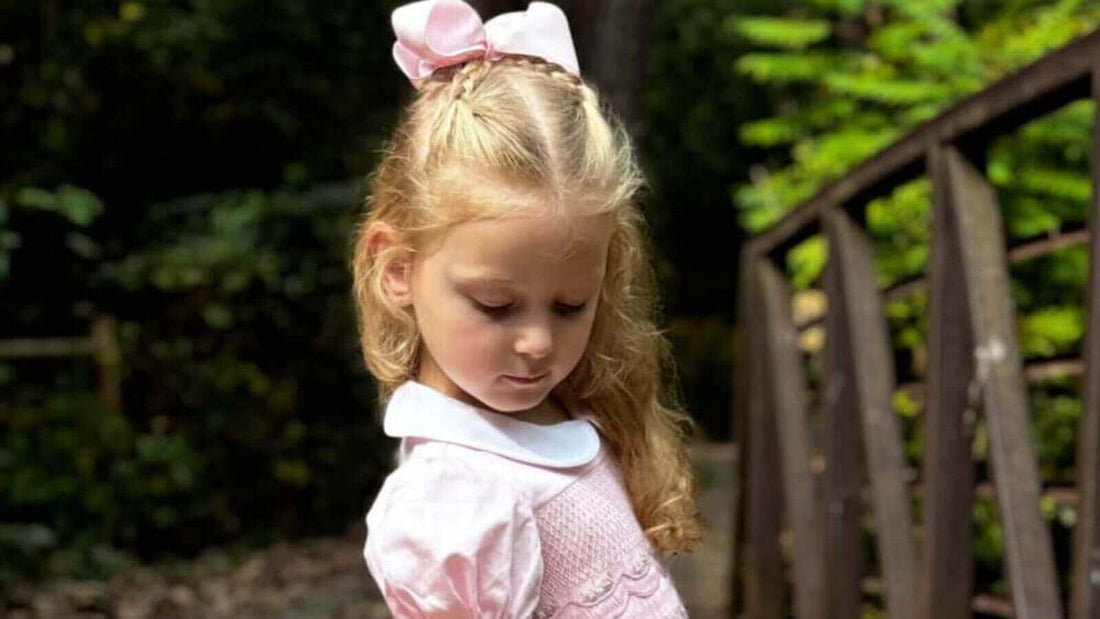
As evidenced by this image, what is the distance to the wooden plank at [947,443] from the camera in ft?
9.57

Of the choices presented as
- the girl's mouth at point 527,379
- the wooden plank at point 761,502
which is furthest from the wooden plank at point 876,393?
the girl's mouth at point 527,379

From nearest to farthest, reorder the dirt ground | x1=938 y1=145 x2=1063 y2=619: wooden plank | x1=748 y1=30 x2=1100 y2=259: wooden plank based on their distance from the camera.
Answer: x1=748 y1=30 x2=1100 y2=259: wooden plank → x1=938 y1=145 x2=1063 y2=619: wooden plank → the dirt ground

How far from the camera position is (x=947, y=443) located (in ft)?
9.62

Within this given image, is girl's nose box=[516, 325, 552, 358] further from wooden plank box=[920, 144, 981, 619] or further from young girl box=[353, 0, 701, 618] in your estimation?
wooden plank box=[920, 144, 981, 619]

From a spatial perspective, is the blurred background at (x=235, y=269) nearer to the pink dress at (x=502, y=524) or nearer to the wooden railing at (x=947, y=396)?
the wooden railing at (x=947, y=396)

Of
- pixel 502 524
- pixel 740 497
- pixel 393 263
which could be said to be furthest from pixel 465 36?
pixel 740 497

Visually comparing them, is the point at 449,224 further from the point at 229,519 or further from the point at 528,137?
the point at 229,519

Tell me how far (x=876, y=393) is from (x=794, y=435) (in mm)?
1121

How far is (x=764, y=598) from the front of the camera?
506cm

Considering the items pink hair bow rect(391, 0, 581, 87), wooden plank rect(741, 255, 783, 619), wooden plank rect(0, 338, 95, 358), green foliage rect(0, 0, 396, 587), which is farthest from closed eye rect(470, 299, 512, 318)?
wooden plank rect(0, 338, 95, 358)

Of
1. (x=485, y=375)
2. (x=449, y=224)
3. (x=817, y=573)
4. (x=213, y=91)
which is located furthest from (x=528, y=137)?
(x=213, y=91)

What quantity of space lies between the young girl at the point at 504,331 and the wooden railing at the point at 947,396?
74cm

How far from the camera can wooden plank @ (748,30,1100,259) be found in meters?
2.40

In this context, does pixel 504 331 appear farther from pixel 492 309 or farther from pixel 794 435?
pixel 794 435
